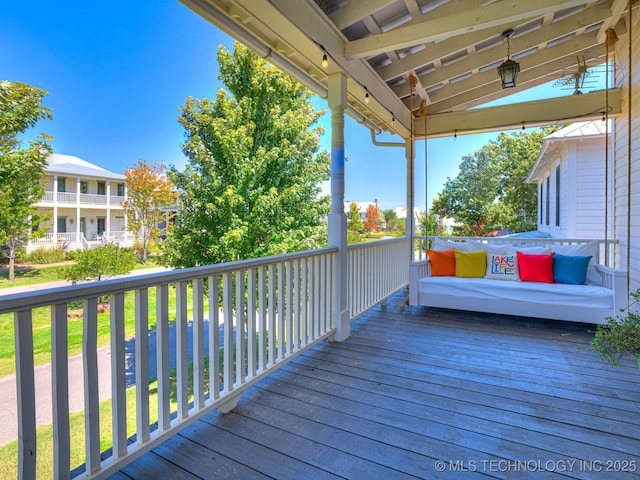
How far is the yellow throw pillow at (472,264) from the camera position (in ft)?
13.1

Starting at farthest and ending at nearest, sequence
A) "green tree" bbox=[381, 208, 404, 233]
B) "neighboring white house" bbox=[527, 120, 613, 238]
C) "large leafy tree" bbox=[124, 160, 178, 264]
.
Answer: "green tree" bbox=[381, 208, 404, 233] < "large leafy tree" bbox=[124, 160, 178, 264] < "neighboring white house" bbox=[527, 120, 613, 238]

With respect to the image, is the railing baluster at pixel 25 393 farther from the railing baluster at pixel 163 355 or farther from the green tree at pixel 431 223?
the green tree at pixel 431 223

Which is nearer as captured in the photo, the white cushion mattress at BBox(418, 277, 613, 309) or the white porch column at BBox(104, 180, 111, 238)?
the white cushion mattress at BBox(418, 277, 613, 309)

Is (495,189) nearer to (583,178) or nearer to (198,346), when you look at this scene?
(583,178)

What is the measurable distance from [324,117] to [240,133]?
107 inches

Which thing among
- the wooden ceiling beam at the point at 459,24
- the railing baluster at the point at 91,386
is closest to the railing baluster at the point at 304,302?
the railing baluster at the point at 91,386

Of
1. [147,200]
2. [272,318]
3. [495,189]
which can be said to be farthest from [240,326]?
[495,189]

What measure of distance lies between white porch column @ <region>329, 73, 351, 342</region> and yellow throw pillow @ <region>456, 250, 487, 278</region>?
1.73 meters

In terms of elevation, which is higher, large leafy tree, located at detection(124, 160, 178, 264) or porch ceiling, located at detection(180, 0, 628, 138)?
porch ceiling, located at detection(180, 0, 628, 138)

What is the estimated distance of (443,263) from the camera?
4152 mm

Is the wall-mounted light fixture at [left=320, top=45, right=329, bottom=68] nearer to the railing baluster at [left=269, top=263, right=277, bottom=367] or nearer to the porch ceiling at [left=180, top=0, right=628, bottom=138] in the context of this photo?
the porch ceiling at [left=180, top=0, right=628, bottom=138]

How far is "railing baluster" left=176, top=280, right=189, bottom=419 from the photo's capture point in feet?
5.34

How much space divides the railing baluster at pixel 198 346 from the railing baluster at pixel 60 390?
22.9 inches

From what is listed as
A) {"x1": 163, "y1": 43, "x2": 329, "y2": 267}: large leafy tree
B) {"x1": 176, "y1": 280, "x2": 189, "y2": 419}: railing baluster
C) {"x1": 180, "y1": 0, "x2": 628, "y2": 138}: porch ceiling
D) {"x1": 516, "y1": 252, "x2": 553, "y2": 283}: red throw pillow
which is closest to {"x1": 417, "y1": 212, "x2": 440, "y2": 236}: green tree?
{"x1": 163, "y1": 43, "x2": 329, "y2": 267}: large leafy tree
